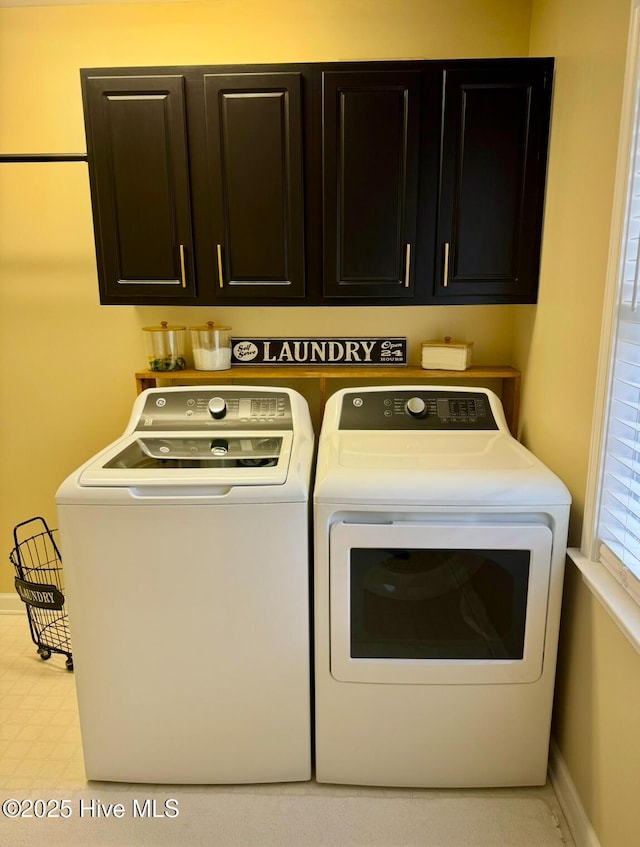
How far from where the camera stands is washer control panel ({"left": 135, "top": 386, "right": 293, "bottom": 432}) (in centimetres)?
212


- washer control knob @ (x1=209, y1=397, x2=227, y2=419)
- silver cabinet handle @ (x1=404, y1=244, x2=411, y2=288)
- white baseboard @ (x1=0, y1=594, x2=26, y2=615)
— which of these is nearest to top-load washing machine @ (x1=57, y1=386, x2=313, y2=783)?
washer control knob @ (x1=209, y1=397, x2=227, y2=419)

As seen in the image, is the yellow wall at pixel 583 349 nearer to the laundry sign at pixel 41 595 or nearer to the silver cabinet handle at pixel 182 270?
the silver cabinet handle at pixel 182 270

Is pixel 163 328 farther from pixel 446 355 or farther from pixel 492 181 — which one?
pixel 492 181

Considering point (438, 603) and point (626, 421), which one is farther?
point (438, 603)

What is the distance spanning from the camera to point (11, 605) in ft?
9.12

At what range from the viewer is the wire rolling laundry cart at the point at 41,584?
2309 millimetres

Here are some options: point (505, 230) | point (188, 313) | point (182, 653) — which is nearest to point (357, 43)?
point (505, 230)

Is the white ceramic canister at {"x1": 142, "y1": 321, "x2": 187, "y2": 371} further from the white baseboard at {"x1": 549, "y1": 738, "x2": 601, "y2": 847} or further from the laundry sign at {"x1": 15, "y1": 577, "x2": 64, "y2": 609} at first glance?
the white baseboard at {"x1": 549, "y1": 738, "x2": 601, "y2": 847}

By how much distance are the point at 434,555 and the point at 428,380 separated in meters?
0.97

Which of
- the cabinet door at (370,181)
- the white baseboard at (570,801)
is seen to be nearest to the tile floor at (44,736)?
the white baseboard at (570,801)

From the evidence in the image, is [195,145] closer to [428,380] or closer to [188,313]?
[188,313]

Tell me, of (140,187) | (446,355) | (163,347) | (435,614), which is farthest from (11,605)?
(446,355)

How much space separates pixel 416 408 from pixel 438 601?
683mm

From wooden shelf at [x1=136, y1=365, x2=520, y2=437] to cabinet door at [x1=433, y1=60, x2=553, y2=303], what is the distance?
1.03 feet
